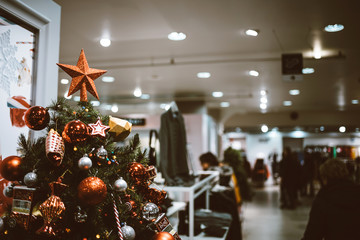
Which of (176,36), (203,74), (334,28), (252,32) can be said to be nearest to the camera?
(334,28)

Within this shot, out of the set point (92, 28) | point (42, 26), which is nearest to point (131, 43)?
point (92, 28)

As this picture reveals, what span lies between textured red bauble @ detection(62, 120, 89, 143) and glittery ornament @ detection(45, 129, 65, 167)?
0.04 m

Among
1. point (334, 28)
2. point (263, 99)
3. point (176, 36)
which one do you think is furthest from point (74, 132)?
point (263, 99)

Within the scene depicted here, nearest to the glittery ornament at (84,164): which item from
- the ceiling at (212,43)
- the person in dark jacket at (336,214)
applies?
the person in dark jacket at (336,214)

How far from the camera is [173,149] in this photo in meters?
3.72

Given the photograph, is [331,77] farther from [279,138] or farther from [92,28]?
[279,138]

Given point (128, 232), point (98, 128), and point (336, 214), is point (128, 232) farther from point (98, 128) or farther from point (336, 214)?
point (336, 214)

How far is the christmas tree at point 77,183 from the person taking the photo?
1.39m

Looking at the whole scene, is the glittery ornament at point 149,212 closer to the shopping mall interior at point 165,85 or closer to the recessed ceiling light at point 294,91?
the shopping mall interior at point 165,85

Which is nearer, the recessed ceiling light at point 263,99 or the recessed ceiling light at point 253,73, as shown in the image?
the recessed ceiling light at point 253,73

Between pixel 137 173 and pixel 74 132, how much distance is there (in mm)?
372

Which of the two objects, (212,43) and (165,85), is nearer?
(212,43)

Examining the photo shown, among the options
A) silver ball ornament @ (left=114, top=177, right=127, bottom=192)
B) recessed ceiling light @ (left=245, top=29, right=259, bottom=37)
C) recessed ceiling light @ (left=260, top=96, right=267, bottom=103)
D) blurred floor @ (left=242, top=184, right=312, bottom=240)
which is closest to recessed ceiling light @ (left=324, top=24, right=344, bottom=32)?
recessed ceiling light @ (left=245, top=29, right=259, bottom=37)

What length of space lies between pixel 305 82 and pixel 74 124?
23.8 feet
